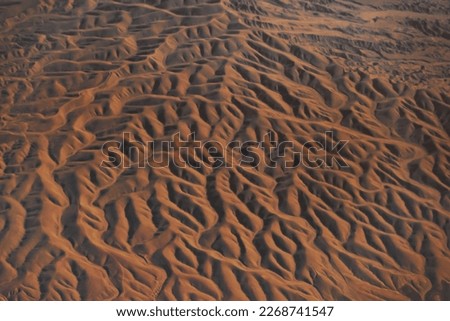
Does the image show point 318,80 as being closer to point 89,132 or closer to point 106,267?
point 89,132

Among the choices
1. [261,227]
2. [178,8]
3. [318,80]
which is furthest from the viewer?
[178,8]

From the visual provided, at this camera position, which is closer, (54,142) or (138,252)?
(138,252)

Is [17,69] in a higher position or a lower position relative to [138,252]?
higher

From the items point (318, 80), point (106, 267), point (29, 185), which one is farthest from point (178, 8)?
point (106, 267)

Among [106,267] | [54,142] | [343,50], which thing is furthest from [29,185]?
[343,50]
